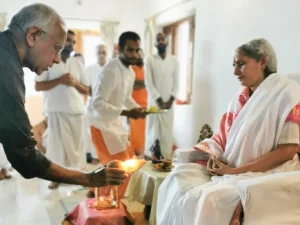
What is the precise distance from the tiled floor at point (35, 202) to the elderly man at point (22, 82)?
1449 mm

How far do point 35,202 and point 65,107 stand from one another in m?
0.95

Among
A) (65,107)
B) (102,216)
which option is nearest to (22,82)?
(102,216)

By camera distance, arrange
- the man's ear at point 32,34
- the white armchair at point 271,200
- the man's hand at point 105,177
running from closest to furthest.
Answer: the man's ear at point 32,34
the man's hand at point 105,177
the white armchair at point 271,200

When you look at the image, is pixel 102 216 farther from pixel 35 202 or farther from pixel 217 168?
pixel 35 202

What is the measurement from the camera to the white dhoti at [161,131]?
4328 millimetres

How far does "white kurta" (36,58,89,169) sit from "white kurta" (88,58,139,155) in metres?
0.73

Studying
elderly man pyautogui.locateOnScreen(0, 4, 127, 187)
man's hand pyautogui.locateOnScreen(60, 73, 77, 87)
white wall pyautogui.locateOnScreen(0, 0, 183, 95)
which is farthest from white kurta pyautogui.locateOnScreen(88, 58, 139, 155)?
white wall pyautogui.locateOnScreen(0, 0, 183, 95)

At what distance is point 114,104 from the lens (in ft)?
9.09

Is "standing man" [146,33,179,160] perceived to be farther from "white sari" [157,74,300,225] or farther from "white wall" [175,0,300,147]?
"white sari" [157,74,300,225]

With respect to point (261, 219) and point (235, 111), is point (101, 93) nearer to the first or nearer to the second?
point (235, 111)

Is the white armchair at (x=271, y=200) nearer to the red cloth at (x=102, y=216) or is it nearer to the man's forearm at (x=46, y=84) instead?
the red cloth at (x=102, y=216)

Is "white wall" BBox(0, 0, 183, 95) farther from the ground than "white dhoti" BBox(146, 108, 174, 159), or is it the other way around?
"white wall" BBox(0, 0, 183, 95)

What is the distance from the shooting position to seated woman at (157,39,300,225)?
1823 mm

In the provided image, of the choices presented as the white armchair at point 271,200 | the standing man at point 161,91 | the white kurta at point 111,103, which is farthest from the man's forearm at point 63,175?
the standing man at point 161,91
